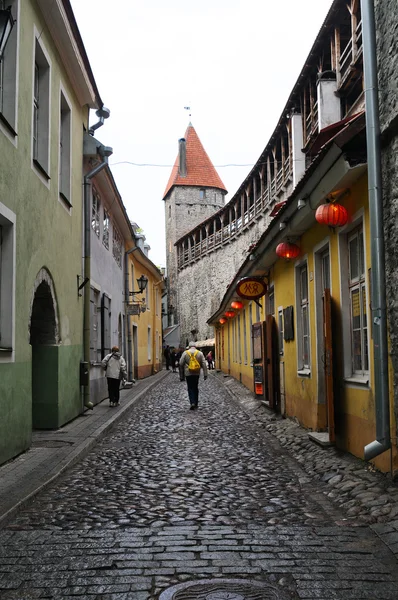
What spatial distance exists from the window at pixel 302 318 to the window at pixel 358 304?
2.59 metres

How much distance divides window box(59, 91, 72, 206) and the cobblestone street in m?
5.30

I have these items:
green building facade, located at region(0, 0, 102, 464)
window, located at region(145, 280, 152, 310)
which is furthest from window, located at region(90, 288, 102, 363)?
window, located at region(145, 280, 152, 310)

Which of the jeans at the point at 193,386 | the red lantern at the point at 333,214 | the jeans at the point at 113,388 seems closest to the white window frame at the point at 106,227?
the jeans at the point at 113,388

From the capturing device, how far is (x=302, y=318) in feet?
33.6

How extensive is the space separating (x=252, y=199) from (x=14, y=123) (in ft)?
105

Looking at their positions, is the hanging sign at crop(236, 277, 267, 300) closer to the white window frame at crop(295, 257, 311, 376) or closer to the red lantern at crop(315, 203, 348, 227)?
the white window frame at crop(295, 257, 311, 376)

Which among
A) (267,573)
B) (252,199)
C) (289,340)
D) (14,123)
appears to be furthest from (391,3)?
(252,199)

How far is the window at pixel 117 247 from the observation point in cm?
1974

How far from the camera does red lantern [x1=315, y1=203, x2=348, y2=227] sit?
271 inches

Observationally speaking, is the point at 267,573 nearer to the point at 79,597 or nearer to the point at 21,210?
the point at 79,597

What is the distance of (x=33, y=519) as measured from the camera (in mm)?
5008

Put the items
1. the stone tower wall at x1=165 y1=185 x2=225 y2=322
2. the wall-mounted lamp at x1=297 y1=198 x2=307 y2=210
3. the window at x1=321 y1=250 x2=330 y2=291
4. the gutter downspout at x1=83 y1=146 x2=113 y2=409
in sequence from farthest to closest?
1. the stone tower wall at x1=165 y1=185 x2=225 y2=322
2. the gutter downspout at x1=83 y1=146 x2=113 y2=409
3. the window at x1=321 y1=250 x2=330 y2=291
4. the wall-mounted lamp at x1=297 y1=198 x2=307 y2=210

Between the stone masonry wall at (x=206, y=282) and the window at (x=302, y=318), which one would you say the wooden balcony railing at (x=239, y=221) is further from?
the window at (x=302, y=318)

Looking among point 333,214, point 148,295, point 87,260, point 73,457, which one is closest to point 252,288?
point 87,260
